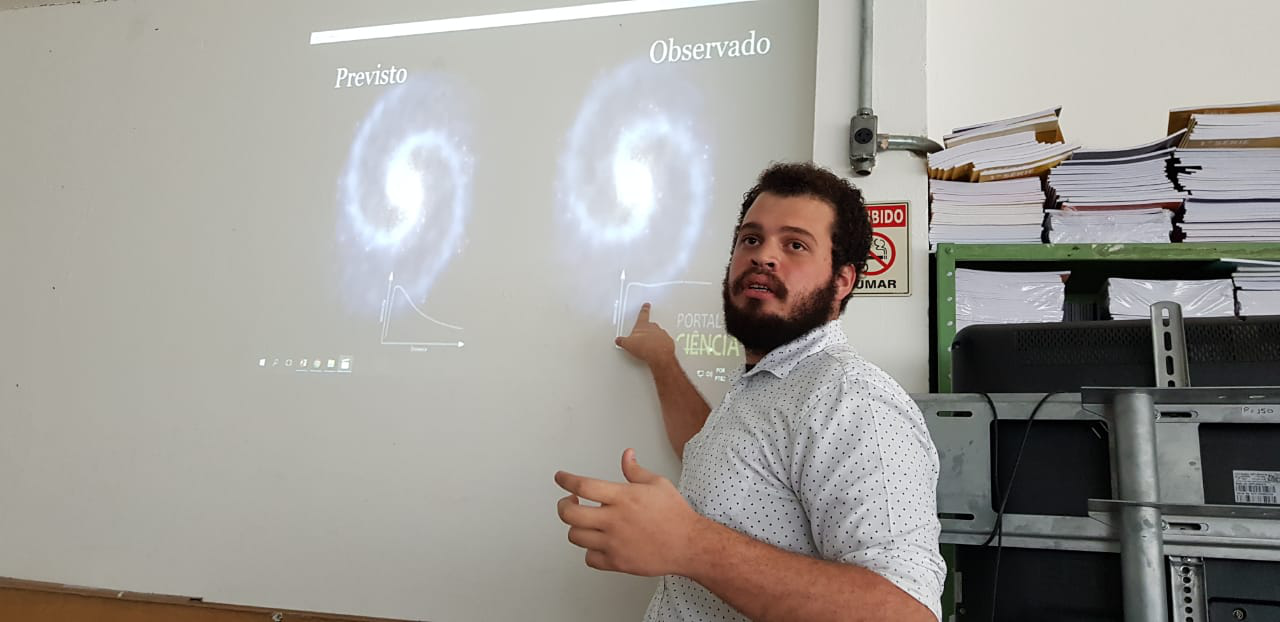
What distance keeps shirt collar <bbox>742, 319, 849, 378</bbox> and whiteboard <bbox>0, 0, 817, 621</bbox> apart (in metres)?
0.49

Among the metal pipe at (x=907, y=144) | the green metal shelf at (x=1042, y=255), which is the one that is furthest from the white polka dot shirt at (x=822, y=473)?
the metal pipe at (x=907, y=144)

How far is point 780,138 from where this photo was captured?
172 cm

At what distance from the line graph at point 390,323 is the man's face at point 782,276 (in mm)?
815

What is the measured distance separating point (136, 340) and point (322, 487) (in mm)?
719

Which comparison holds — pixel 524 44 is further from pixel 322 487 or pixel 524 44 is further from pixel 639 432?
pixel 322 487

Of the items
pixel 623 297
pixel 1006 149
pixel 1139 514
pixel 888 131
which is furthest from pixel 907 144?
pixel 1139 514

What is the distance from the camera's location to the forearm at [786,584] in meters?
0.81

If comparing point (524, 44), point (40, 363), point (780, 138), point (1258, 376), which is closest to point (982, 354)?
point (1258, 376)

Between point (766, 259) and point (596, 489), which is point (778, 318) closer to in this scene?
point (766, 259)

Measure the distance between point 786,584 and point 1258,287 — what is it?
→ 1027 mm

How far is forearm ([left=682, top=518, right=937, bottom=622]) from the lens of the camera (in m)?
0.81

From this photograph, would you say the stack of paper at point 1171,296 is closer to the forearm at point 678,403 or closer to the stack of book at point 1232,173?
the stack of book at point 1232,173

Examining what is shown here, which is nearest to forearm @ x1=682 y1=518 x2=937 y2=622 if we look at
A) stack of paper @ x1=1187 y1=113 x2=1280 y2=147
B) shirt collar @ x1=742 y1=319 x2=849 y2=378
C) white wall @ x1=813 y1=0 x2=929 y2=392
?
shirt collar @ x1=742 y1=319 x2=849 y2=378

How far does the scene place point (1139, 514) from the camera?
1.09 meters
